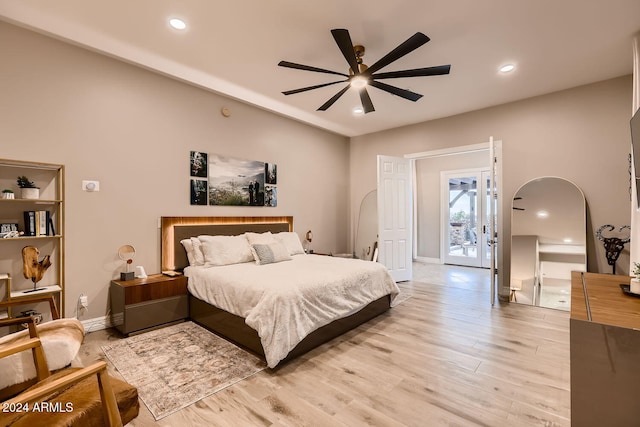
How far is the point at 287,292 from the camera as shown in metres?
2.54

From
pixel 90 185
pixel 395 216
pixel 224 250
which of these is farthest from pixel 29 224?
pixel 395 216

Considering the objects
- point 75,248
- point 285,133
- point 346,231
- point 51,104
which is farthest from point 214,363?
point 346,231

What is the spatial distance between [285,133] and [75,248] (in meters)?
3.44

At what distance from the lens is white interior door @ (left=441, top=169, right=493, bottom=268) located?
688 centimetres

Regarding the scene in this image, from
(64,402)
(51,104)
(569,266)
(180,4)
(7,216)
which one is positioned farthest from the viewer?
(569,266)

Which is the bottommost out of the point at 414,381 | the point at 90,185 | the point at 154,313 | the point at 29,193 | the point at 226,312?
the point at 414,381

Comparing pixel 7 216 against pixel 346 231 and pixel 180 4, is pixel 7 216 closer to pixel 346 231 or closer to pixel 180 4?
pixel 180 4

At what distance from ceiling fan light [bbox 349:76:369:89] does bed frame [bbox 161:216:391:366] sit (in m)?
2.43

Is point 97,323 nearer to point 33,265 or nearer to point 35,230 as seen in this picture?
point 33,265

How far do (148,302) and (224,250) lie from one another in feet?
3.23

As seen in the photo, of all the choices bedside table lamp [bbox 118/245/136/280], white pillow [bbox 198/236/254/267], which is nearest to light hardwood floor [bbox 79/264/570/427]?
bedside table lamp [bbox 118/245/136/280]

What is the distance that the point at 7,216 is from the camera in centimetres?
272

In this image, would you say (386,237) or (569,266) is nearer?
(569,266)

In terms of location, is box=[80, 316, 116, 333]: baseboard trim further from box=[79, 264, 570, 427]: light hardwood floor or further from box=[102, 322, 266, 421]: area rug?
box=[102, 322, 266, 421]: area rug
